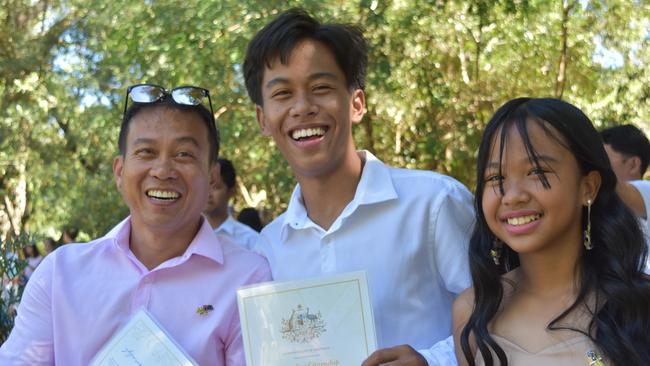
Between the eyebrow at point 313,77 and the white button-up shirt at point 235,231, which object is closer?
the eyebrow at point 313,77

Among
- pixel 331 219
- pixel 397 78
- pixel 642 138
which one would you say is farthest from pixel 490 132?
pixel 397 78

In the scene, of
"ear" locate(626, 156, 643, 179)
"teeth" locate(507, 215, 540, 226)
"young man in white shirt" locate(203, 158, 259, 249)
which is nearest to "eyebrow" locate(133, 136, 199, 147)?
"teeth" locate(507, 215, 540, 226)

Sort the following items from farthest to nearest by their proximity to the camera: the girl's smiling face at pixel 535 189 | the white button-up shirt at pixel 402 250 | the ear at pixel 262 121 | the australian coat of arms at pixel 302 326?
the ear at pixel 262 121 → the white button-up shirt at pixel 402 250 → the australian coat of arms at pixel 302 326 → the girl's smiling face at pixel 535 189

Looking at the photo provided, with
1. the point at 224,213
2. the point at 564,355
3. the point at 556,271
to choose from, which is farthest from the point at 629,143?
the point at 564,355

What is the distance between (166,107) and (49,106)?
12300 mm

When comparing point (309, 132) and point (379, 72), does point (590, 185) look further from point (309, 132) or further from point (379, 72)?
point (379, 72)

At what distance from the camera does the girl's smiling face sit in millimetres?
2746

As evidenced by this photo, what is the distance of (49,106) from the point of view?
49.1 feet

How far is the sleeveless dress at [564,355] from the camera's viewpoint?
2615 millimetres

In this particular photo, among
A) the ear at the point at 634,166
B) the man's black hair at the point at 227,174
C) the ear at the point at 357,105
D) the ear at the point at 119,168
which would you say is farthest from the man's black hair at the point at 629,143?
the ear at the point at 119,168

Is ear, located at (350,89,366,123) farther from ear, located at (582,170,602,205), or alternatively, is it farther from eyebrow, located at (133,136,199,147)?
ear, located at (582,170,602,205)

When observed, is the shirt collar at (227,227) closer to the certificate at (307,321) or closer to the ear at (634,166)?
the ear at (634,166)

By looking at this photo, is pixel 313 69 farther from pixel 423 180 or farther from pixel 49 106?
pixel 49 106

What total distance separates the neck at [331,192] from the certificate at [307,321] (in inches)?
19.8
